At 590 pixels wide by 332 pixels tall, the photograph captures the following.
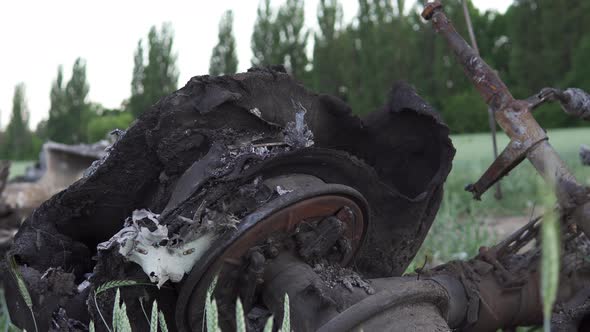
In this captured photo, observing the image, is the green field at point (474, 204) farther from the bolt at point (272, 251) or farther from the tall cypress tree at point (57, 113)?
the tall cypress tree at point (57, 113)

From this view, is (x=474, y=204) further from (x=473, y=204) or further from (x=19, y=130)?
(x=19, y=130)

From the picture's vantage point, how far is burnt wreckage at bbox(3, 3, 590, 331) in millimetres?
1291

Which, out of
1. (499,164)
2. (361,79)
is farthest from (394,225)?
(361,79)

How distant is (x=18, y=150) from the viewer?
22.8 m

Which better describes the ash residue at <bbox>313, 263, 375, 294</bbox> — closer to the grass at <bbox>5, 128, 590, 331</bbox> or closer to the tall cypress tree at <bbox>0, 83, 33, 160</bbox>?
the grass at <bbox>5, 128, 590, 331</bbox>

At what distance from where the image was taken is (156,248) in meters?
1.23

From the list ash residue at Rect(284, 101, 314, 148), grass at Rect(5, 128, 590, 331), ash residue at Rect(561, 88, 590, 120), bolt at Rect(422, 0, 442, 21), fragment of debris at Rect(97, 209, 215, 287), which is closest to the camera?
fragment of debris at Rect(97, 209, 215, 287)

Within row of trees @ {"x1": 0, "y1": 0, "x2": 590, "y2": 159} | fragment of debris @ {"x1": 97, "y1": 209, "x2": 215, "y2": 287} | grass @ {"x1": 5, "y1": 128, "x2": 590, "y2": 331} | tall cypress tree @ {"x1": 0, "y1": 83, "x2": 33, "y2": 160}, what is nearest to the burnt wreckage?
fragment of debris @ {"x1": 97, "y1": 209, "x2": 215, "y2": 287}

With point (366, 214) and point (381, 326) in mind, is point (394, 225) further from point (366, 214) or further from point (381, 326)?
point (381, 326)

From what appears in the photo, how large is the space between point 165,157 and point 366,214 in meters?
0.48

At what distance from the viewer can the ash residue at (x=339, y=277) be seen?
1.41 meters

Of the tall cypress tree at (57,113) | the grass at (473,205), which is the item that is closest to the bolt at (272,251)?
the grass at (473,205)

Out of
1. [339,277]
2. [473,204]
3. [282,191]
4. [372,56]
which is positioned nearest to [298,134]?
[282,191]

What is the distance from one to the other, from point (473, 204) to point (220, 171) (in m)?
4.33
